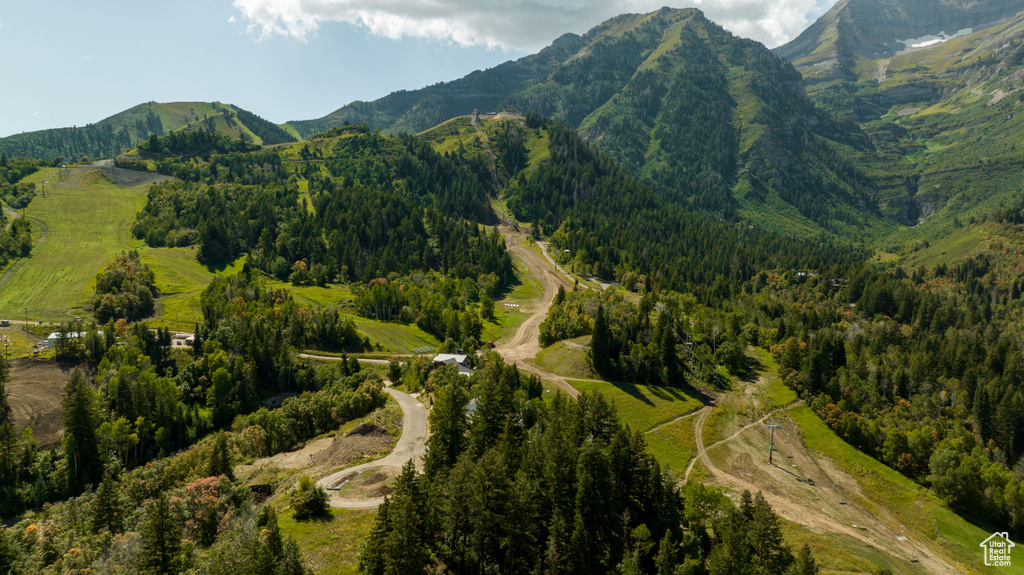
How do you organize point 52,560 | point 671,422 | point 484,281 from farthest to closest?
1. point 484,281
2. point 671,422
3. point 52,560

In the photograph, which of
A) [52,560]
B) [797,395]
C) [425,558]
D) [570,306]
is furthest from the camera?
[570,306]

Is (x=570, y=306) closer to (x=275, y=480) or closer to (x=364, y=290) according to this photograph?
(x=364, y=290)

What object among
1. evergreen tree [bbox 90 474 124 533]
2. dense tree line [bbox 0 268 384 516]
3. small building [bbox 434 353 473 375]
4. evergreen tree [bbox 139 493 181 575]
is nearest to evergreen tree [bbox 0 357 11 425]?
dense tree line [bbox 0 268 384 516]

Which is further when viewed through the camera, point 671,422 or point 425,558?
point 671,422

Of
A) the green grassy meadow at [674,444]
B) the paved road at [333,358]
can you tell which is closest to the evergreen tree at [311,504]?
the green grassy meadow at [674,444]

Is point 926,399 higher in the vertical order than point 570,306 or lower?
lower

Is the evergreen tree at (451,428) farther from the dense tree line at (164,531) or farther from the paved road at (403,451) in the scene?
the dense tree line at (164,531)

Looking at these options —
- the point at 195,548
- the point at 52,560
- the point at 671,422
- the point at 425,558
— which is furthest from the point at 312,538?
the point at 671,422
